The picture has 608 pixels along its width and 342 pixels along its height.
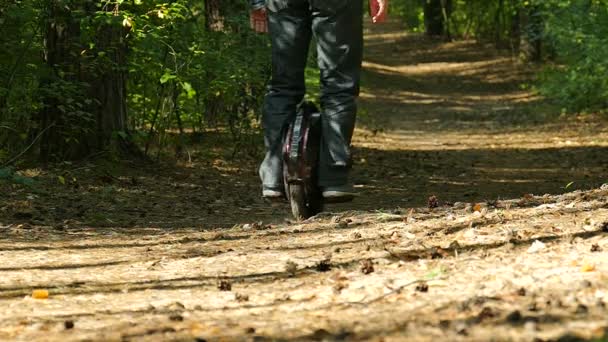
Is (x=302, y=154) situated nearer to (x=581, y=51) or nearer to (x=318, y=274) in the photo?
(x=318, y=274)

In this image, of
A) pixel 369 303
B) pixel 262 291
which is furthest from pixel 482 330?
pixel 262 291

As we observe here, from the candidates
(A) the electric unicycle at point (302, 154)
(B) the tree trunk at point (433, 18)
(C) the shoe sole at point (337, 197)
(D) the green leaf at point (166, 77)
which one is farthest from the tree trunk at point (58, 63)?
(B) the tree trunk at point (433, 18)

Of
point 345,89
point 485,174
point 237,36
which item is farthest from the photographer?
point 485,174

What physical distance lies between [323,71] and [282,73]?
0.86 ft

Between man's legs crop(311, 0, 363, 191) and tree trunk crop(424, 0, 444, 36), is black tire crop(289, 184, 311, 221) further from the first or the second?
tree trunk crop(424, 0, 444, 36)

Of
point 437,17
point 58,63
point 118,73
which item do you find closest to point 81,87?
point 58,63

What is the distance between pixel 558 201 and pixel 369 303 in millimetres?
3073

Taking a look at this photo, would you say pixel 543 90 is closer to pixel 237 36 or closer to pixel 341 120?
pixel 237 36

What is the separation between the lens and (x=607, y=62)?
15.8 meters

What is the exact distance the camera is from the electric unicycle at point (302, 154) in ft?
21.2

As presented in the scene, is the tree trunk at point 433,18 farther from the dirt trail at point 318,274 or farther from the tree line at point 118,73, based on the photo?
the dirt trail at point 318,274

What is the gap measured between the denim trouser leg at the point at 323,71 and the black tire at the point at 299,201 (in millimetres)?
112

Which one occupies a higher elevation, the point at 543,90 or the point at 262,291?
the point at 262,291

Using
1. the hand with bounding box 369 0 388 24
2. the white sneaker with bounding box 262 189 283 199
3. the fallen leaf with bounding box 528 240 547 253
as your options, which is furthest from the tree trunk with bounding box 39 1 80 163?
the fallen leaf with bounding box 528 240 547 253
